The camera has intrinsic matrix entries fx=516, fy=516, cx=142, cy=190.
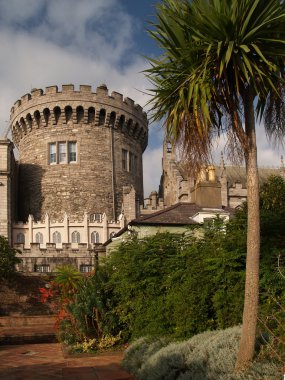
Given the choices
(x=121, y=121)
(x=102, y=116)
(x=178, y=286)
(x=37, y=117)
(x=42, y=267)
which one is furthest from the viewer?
(x=121, y=121)

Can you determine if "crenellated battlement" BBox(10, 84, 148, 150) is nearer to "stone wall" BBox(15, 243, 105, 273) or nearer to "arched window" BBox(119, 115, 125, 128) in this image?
"arched window" BBox(119, 115, 125, 128)

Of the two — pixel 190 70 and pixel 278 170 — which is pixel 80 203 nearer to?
pixel 278 170

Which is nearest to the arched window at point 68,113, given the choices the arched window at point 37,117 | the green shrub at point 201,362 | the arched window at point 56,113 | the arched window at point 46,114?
the arched window at point 56,113

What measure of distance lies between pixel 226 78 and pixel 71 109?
40.6 metres

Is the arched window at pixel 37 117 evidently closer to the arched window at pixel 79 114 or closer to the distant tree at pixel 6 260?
the arched window at pixel 79 114

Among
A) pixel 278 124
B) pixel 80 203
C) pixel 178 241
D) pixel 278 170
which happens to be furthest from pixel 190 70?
pixel 278 170

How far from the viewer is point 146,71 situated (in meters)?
7.84

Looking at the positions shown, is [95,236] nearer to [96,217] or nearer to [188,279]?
[96,217]

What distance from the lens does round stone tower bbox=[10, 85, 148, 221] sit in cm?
4641

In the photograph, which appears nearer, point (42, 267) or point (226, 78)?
point (226, 78)

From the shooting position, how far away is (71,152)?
47406 millimetres

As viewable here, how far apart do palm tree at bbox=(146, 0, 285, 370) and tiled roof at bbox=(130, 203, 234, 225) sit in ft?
41.2

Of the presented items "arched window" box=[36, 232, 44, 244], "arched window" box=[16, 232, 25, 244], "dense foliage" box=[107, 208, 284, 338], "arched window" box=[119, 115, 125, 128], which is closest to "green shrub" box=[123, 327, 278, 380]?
"dense foliage" box=[107, 208, 284, 338]

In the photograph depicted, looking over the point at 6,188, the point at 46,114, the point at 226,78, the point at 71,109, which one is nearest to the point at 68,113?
the point at 71,109
